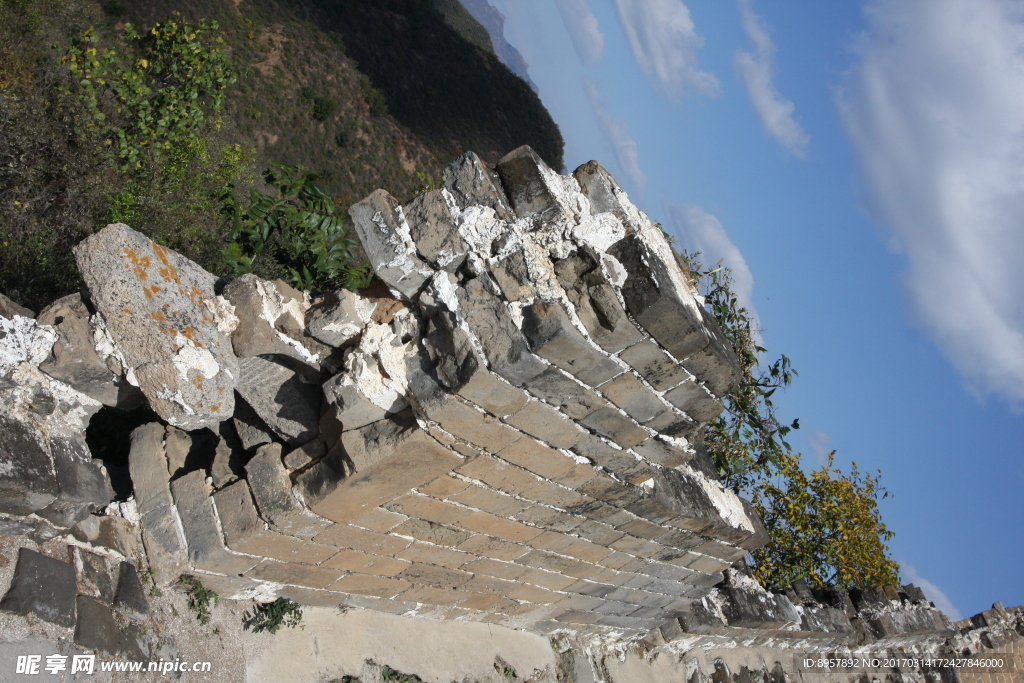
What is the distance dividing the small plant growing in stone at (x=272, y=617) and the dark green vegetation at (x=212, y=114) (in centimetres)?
226

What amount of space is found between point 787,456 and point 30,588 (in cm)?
743

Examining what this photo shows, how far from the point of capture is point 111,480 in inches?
132

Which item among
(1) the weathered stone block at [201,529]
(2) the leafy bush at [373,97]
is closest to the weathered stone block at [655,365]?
(1) the weathered stone block at [201,529]

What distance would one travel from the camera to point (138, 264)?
284 cm

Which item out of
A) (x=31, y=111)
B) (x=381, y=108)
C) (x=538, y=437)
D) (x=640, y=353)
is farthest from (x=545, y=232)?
(x=381, y=108)

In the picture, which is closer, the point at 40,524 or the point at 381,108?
the point at 40,524

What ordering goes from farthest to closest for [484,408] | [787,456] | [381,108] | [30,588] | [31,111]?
[381,108] < [787,456] < [31,111] < [484,408] < [30,588]

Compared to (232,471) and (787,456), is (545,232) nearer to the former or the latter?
(232,471)

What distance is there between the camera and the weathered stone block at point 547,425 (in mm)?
2889

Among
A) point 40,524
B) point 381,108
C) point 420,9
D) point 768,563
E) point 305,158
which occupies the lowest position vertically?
point 768,563

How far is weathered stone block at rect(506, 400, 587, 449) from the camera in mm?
2889

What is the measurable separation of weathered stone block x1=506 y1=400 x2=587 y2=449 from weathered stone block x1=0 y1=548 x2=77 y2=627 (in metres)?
1.83

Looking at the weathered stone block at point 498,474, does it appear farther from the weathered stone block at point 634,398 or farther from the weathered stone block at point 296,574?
the weathered stone block at point 296,574

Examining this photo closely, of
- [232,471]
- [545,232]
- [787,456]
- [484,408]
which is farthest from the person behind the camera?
[787,456]
